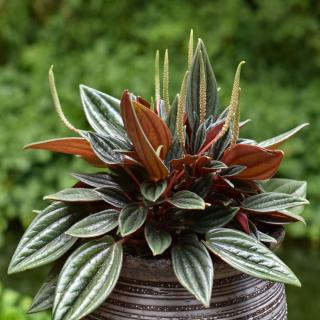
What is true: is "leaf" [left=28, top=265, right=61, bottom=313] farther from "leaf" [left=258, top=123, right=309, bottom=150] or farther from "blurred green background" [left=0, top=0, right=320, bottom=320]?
"blurred green background" [left=0, top=0, right=320, bottom=320]

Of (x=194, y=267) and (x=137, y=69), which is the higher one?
(x=194, y=267)

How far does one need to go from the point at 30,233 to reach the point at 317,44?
383cm

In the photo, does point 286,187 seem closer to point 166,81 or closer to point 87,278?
point 166,81

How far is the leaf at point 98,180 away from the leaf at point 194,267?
0.16 meters

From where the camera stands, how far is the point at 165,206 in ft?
3.66

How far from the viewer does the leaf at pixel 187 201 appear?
1021 mm

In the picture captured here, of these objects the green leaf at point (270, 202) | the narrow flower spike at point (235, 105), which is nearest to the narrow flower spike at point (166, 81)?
the narrow flower spike at point (235, 105)

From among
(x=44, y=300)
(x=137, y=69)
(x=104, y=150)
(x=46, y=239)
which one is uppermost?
(x=104, y=150)

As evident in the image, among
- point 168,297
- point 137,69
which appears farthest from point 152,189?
point 137,69

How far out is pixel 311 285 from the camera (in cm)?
338

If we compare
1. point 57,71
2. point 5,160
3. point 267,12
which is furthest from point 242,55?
point 5,160

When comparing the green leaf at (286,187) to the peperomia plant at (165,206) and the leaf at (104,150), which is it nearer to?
the peperomia plant at (165,206)

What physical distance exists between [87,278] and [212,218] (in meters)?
0.22

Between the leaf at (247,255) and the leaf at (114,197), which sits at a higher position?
the leaf at (114,197)
